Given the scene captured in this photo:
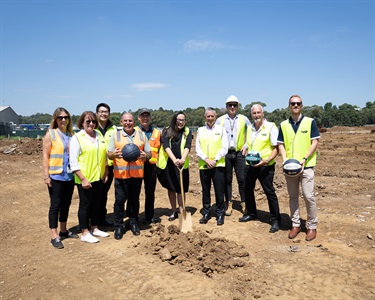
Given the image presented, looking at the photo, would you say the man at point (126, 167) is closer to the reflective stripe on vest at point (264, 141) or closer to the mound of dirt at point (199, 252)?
the mound of dirt at point (199, 252)

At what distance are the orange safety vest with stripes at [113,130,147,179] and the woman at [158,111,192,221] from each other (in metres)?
0.63

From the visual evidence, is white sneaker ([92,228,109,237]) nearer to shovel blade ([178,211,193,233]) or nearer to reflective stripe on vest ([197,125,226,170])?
shovel blade ([178,211,193,233])

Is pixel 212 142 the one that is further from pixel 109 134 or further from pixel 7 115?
pixel 7 115

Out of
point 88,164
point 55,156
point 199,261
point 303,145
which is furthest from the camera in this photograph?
point 303,145

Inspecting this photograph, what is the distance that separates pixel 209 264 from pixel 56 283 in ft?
6.69

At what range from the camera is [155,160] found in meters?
6.06

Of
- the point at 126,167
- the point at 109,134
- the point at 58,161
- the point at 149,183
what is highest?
the point at 109,134

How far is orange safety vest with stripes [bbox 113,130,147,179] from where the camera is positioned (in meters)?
5.36

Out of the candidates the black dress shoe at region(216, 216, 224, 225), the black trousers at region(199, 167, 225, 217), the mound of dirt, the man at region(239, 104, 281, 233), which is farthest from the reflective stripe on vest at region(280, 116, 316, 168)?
the black dress shoe at region(216, 216, 224, 225)

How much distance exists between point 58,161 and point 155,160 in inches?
69.9

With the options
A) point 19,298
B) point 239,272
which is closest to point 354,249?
point 239,272

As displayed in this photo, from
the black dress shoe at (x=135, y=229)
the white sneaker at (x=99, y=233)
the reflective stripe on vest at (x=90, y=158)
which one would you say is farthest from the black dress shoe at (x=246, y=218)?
the reflective stripe on vest at (x=90, y=158)

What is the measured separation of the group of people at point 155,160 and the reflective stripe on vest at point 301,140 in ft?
0.05

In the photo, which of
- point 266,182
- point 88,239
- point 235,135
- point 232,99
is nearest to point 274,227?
point 266,182
